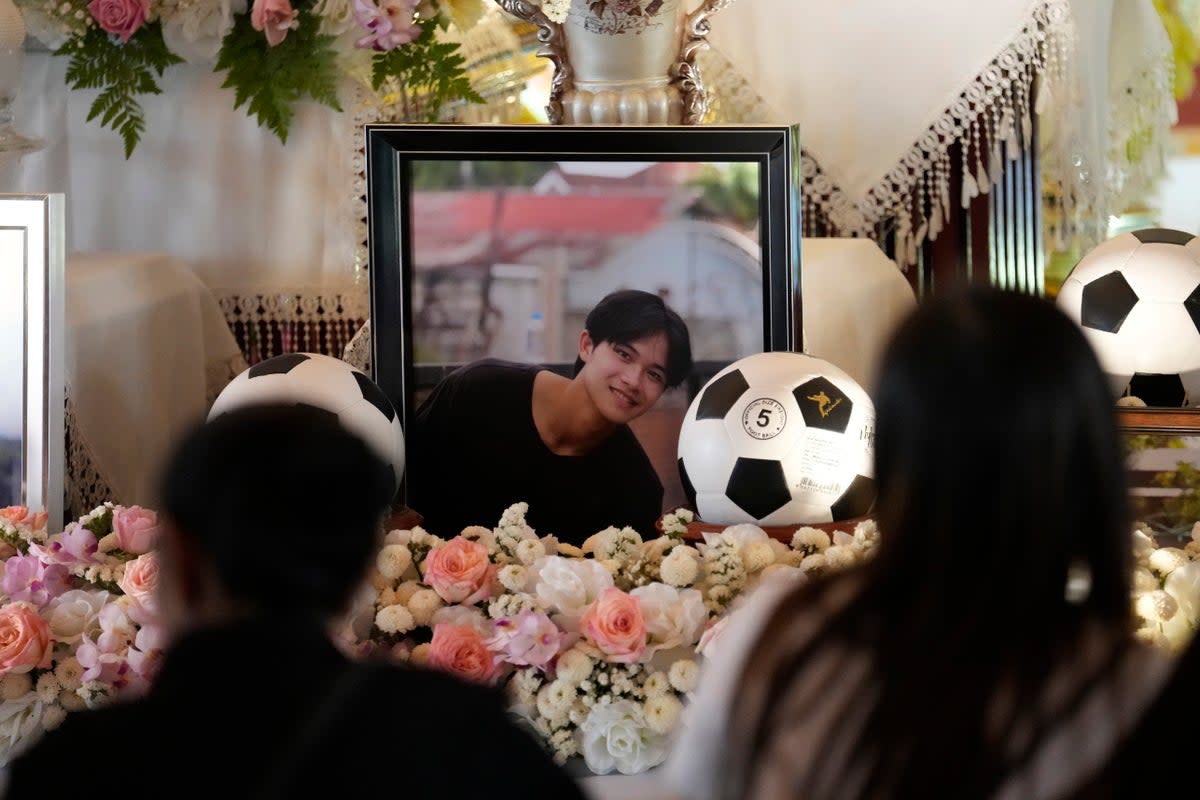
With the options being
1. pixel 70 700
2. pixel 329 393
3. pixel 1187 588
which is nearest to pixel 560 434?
pixel 329 393

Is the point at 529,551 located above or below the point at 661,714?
above

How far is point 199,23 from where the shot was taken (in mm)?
2779

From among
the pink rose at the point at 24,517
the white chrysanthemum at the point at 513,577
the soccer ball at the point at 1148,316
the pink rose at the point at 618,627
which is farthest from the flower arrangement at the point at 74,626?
the soccer ball at the point at 1148,316

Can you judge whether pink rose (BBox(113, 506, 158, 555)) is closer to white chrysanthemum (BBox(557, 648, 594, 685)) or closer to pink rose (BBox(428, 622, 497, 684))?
pink rose (BBox(428, 622, 497, 684))

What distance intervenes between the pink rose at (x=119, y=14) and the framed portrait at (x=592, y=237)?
2.09ft

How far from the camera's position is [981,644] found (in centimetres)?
102

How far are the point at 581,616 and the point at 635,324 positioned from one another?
2.55 feet

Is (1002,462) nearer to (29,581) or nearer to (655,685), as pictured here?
(655,685)

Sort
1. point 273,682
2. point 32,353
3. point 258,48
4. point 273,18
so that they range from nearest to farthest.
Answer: point 273,682
point 32,353
point 273,18
point 258,48

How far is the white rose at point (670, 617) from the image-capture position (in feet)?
6.01

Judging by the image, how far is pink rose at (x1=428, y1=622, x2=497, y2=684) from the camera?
71.0 inches

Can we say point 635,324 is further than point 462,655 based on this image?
Yes

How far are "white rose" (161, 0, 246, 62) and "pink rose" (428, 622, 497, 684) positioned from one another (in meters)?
1.49

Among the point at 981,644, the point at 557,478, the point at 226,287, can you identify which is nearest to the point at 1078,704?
the point at 981,644
